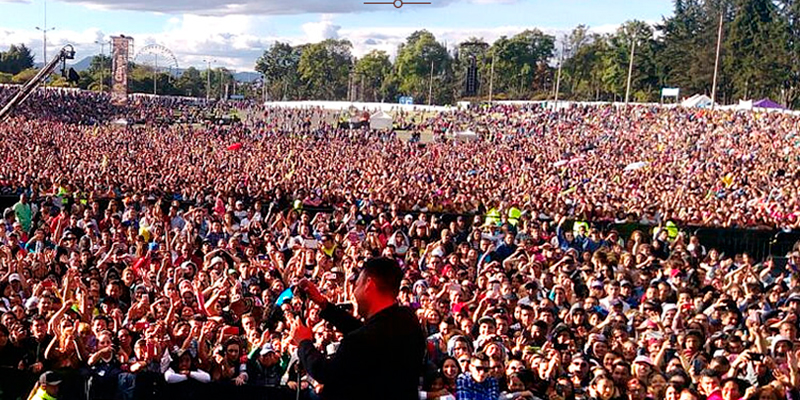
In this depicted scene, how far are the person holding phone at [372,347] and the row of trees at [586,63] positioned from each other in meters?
50.0

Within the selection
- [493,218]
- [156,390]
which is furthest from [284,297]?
[493,218]

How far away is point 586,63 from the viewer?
10644 centimetres

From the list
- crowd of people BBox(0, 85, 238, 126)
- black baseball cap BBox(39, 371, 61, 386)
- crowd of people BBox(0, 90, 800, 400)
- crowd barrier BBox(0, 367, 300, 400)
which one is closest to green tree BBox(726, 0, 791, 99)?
crowd of people BBox(0, 85, 238, 126)

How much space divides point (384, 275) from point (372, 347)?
0.92 ft

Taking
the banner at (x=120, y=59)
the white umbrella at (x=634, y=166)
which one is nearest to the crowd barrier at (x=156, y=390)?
the white umbrella at (x=634, y=166)

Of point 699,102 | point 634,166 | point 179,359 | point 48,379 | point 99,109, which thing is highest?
point 699,102

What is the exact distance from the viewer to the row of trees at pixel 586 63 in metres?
75.5

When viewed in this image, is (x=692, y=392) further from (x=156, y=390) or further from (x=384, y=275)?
(x=156, y=390)

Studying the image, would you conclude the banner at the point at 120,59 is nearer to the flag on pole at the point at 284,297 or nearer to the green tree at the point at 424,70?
the flag on pole at the point at 284,297

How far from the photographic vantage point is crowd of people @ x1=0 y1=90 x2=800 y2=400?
6.44 m

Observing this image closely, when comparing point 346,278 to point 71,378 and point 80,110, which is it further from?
point 80,110

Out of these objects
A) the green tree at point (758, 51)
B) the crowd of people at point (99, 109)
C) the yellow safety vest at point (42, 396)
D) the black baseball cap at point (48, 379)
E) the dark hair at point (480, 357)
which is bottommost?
the crowd of people at point (99, 109)

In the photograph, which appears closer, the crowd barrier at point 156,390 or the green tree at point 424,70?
the crowd barrier at point 156,390

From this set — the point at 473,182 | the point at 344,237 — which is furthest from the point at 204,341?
the point at 473,182
